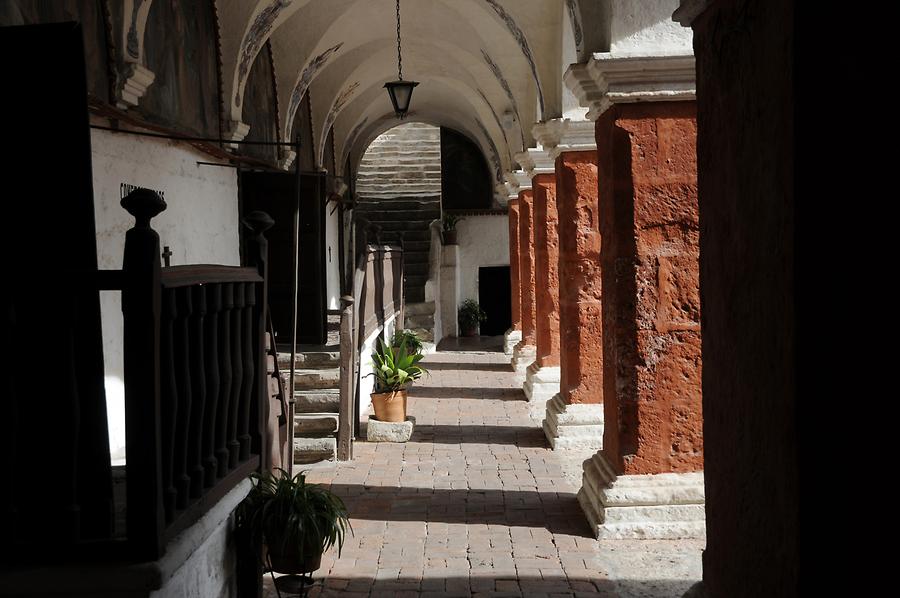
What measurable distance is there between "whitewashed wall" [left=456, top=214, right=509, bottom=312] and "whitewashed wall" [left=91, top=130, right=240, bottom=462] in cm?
1311

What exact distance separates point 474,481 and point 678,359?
8.29 feet

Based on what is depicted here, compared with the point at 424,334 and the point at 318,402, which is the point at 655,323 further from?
the point at 424,334

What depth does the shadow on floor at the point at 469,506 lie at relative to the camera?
261 inches

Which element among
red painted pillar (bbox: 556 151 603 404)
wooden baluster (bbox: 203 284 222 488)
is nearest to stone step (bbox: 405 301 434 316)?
red painted pillar (bbox: 556 151 603 404)

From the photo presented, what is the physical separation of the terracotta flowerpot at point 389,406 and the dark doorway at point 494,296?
14.6m

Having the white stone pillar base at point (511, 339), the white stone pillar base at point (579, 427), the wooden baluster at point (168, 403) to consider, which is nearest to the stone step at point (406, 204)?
the white stone pillar base at point (511, 339)

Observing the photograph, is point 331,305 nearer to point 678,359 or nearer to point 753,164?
point 678,359

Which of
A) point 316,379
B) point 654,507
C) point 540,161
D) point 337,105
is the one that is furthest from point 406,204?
point 654,507

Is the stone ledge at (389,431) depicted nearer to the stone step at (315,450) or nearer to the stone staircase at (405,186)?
the stone step at (315,450)

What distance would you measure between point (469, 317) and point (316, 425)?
47.7 feet

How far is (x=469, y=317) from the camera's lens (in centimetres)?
2341

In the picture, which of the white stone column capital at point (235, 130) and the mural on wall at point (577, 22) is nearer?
the mural on wall at point (577, 22)

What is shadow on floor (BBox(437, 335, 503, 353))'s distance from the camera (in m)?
20.3

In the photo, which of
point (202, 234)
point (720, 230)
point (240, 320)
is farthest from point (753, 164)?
point (202, 234)
